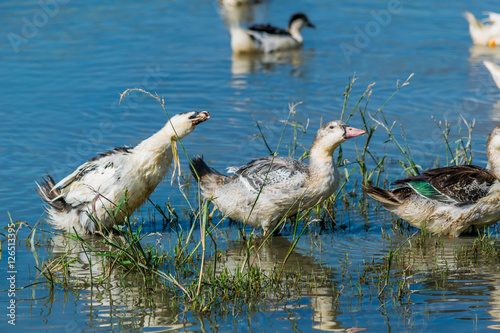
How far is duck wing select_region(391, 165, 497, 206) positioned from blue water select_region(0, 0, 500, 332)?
656 mm

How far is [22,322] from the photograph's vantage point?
5113 millimetres

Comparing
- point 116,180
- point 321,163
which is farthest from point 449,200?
point 116,180

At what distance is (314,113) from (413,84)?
248 centimetres

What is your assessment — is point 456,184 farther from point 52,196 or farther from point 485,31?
point 485,31

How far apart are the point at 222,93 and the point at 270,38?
4.32m

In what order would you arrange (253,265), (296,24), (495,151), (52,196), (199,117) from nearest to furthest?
(253,265), (199,117), (495,151), (52,196), (296,24)

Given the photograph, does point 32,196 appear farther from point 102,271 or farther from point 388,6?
point 388,6

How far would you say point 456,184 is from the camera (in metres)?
7.12

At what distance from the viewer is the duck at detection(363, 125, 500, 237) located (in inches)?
277

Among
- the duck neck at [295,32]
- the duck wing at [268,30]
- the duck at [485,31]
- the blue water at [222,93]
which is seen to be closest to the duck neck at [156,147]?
the blue water at [222,93]

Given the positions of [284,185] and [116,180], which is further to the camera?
[116,180]

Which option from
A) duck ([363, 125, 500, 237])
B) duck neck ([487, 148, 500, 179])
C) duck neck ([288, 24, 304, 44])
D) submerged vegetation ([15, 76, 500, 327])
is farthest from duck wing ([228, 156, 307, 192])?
duck neck ([288, 24, 304, 44])

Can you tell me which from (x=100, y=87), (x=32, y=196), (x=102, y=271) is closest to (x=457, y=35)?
(x=100, y=87)

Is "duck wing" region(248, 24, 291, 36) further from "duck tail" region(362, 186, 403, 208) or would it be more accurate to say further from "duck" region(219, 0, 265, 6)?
"duck tail" region(362, 186, 403, 208)
